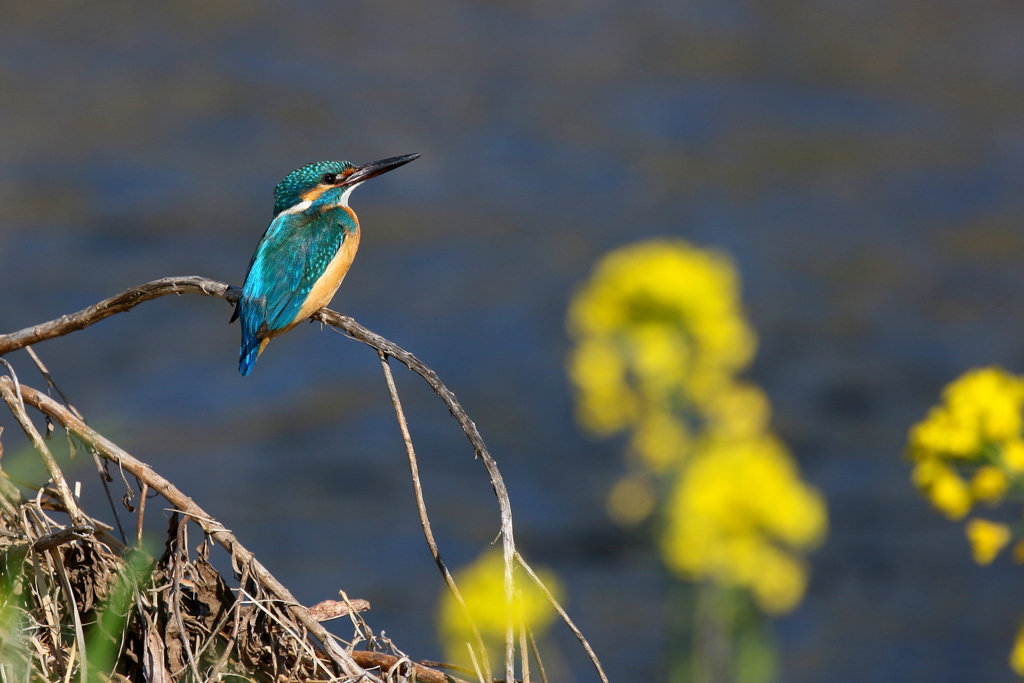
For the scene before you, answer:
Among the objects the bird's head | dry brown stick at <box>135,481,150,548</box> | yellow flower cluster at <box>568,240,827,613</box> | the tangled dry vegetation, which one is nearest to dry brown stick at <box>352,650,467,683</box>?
the tangled dry vegetation

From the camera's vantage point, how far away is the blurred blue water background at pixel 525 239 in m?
6.88

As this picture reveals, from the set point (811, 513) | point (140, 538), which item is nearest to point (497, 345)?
A: point (811, 513)

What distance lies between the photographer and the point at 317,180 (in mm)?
3178

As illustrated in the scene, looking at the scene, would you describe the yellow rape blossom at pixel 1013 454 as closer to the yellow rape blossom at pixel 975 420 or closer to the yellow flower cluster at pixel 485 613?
the yellow rape blossom at pixel 975 420

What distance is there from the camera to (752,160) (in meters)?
9.35

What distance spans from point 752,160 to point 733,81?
0.77m

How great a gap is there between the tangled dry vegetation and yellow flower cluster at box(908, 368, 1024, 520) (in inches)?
34.4

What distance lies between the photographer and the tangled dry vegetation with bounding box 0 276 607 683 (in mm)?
1599

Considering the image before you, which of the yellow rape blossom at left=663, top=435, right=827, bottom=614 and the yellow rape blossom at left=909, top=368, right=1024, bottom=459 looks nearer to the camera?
the yellow rape blossom at left=909, top=368, right=1024, bottom=459

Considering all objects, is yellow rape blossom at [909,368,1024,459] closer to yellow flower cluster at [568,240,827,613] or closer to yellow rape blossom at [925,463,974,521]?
yellow rape blossom at [925,463,974,521]

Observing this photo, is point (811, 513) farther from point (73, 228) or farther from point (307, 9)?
point (307, 9)

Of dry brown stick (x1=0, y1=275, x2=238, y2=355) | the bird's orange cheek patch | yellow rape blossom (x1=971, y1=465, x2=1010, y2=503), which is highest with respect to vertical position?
the bird's orange cheek patch

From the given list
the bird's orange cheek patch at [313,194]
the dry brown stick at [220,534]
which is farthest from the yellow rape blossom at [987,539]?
the bird's orange cheek patch at [313,194]

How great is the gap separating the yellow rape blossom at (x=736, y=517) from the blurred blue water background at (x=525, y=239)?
336 cm
